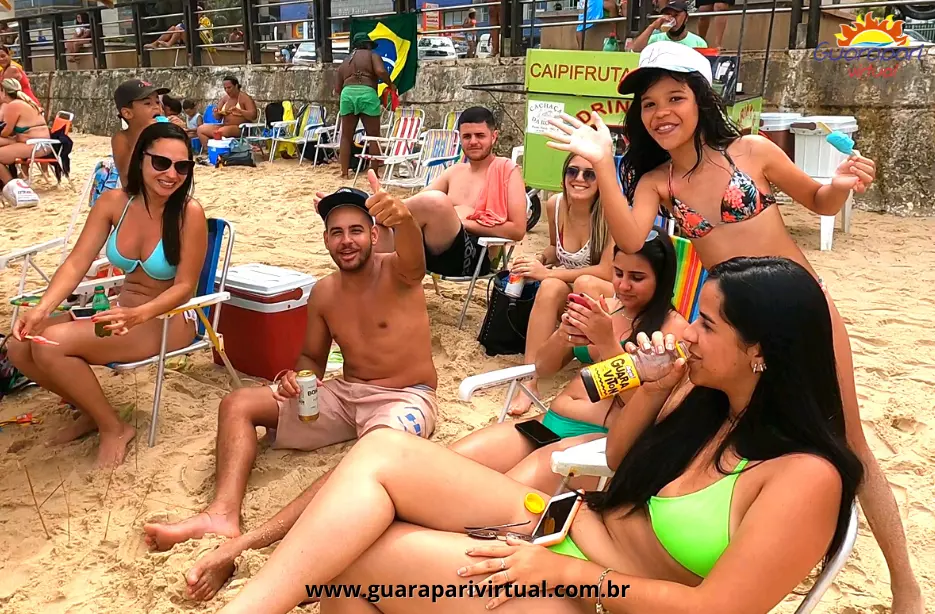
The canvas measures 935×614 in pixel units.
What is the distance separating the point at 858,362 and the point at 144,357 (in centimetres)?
344

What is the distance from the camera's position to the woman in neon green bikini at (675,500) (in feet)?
4.69

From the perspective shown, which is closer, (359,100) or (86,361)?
(86,361)

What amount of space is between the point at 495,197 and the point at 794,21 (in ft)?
15.2

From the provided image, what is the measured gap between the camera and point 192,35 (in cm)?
1489

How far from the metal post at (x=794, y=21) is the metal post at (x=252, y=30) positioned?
30.8 ft

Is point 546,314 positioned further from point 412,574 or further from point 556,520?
point 412,574

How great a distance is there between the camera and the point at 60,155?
962 centimetres

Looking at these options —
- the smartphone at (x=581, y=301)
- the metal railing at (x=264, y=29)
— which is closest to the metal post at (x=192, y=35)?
the metal railing at (x=264, y=29)

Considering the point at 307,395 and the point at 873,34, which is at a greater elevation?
the point at 873,34

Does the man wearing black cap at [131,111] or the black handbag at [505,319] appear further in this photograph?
the man wearing black cap at [131,111]

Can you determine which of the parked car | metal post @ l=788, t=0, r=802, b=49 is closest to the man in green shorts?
the parked car

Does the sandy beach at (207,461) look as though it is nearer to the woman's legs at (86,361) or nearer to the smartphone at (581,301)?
the woman's legs at (86,361)

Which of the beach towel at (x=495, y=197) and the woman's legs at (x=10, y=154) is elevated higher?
the beach towel at (x=495, y=197)

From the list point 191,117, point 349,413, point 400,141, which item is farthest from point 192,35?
point 349,413
